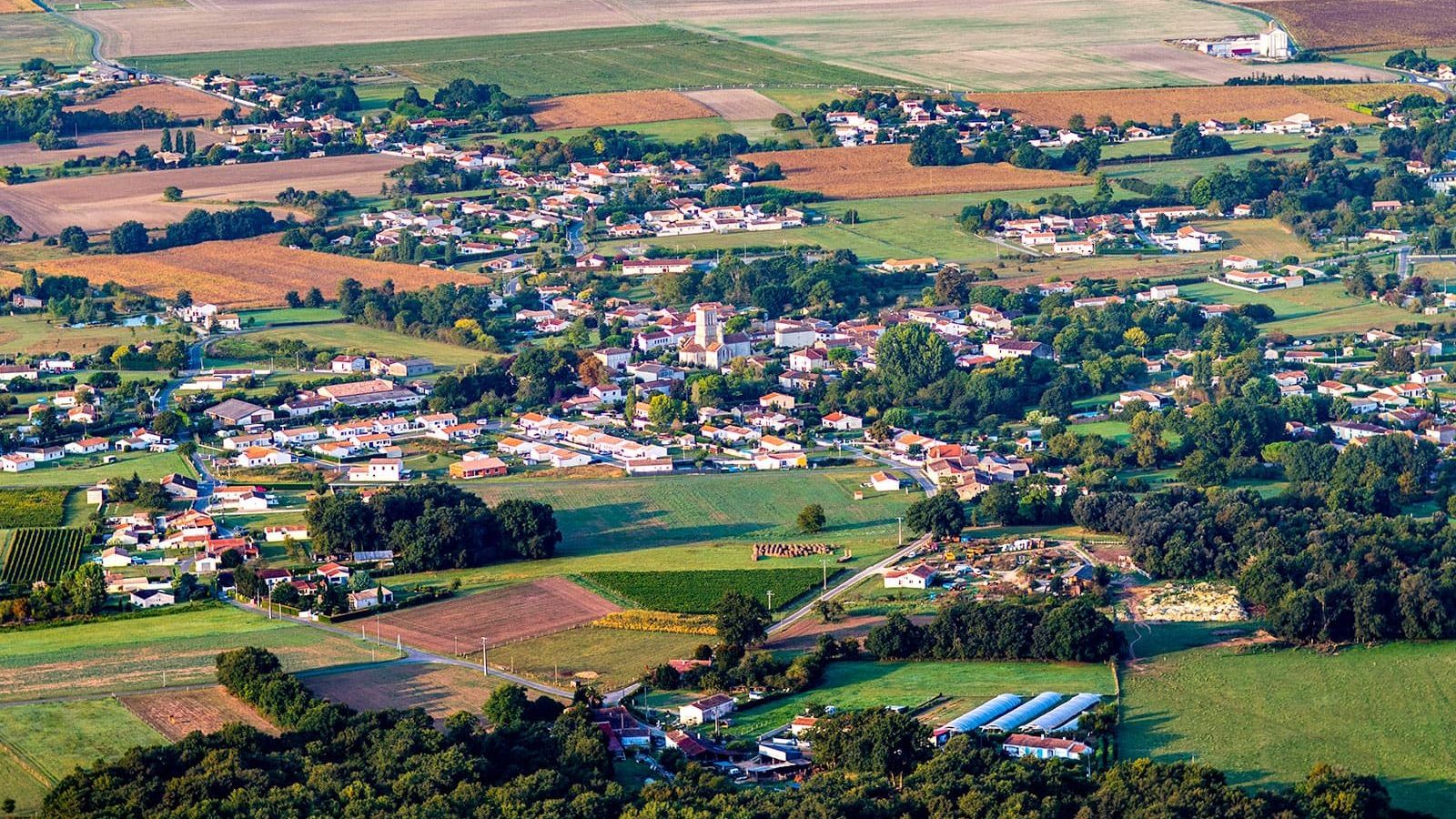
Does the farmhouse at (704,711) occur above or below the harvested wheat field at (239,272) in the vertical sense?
above

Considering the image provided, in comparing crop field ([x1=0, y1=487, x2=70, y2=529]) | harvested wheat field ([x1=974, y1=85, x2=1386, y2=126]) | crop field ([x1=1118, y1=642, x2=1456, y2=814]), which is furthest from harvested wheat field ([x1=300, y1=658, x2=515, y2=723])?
harvested wheat field ([x1=974, y1=85, x2=1386, y2=126])

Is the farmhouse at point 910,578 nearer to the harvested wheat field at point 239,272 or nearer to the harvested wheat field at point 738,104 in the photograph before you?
the harvested wheat field at point 239,272

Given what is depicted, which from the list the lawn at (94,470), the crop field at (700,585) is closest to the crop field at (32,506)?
the lawn at (94,470)

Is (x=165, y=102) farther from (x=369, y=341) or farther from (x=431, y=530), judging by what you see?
(x=431, y=530)

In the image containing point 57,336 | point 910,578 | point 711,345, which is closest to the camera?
point 910,578

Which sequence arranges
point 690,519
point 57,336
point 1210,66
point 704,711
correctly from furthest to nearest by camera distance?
point 1210,66 → point 57,336 → point 690,519 → point 704,711

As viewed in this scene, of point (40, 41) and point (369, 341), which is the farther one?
point (40, 41)

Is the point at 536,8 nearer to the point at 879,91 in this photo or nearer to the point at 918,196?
the point at 879,91

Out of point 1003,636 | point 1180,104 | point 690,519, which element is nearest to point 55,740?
point 1003,636
